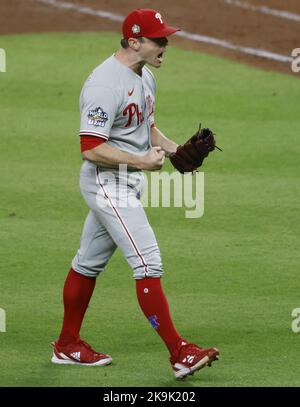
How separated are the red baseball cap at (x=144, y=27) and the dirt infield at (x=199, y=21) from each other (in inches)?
286

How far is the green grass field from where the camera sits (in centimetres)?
650

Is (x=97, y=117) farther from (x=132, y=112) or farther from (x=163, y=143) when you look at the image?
(x=163, y=143)

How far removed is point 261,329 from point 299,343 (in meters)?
0.30

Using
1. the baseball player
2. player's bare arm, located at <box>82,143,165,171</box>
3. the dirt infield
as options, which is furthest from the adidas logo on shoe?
the dirt infield

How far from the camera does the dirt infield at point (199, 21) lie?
551 inches

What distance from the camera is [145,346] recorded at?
6676mm

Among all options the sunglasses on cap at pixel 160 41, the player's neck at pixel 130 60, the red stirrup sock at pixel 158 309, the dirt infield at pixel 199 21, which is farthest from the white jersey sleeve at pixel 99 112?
the dirt infield at pixel 199 21

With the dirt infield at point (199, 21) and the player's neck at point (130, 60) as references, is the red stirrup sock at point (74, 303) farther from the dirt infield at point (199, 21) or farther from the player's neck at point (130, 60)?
the dirt infield at point (199, 21)

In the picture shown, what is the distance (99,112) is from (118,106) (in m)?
0.13

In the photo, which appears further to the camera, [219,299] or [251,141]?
[251,141]

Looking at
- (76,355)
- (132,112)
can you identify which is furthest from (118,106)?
(76,355)

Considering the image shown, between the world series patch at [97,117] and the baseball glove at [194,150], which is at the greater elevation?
the world series patch at [97,117]
